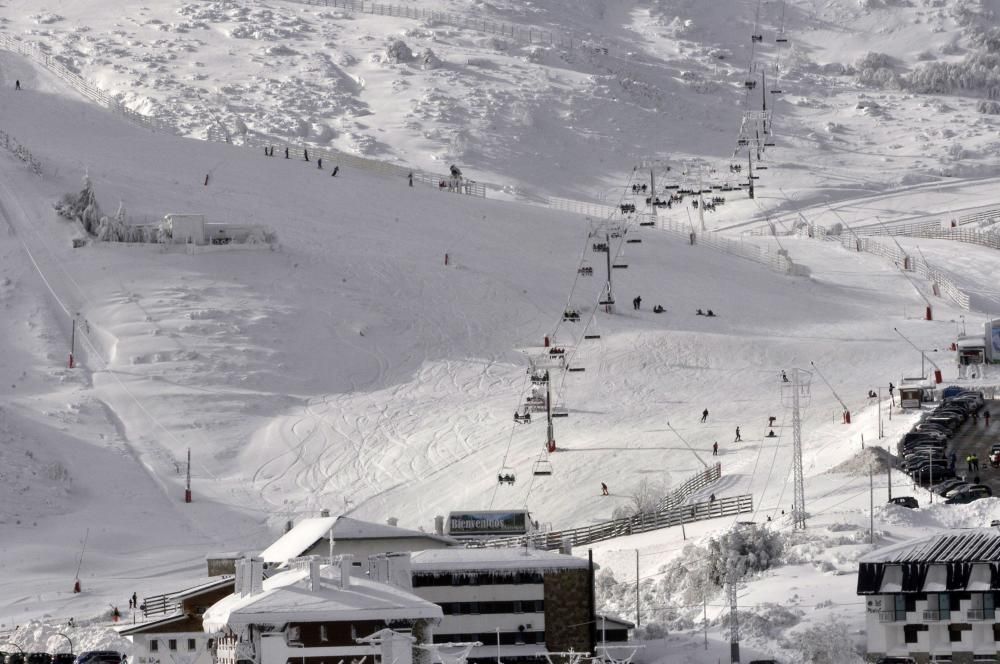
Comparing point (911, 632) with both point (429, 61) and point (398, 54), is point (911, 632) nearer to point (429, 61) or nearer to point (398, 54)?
point (429, 61)

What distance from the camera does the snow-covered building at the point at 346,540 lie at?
240ft

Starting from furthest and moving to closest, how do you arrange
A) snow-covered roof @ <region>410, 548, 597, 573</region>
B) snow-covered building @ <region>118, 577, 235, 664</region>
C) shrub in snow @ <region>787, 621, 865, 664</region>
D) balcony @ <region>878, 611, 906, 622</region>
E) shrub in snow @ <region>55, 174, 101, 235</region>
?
shrub in snow @ <region>55, 174, 101, 235</region>
snow-covered roof @ <region>410, 548, 597, 573</region>
snow-covered building @ <region>118, 577, 235, 664</region>
shrub in snow @ <region>787, 621, 865, 664</region>
balcony @ <region>878, 611, 906, 622</region>

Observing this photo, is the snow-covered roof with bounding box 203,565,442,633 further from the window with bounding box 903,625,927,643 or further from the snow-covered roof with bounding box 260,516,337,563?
the snow-covered roof with bounding box 260,516,337,563

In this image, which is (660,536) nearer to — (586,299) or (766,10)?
(586,299)

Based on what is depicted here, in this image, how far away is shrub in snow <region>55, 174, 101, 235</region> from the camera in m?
118

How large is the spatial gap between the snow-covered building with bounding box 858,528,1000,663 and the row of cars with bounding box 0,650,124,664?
16910 mm

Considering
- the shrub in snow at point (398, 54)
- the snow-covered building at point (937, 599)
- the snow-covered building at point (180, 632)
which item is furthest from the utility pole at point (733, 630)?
the shrub in snow at point (398, 54)

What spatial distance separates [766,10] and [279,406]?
9693cm

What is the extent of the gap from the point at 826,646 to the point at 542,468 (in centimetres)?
2664

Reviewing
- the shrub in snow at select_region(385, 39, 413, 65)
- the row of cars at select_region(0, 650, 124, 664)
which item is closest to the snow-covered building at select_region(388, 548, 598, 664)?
the row of cars at select_region(0, 650, 124, 664)

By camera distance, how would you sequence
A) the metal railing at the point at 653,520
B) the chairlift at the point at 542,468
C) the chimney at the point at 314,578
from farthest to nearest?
the chairlift at the point at 542,468 → the metal railing at the point at 653,520 → the chimney at the point at 314,578

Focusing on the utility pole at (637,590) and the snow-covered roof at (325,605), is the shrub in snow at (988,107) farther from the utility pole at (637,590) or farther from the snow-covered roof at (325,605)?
the snow-covered roof at (325,605)

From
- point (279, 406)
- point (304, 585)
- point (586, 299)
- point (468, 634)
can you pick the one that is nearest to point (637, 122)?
point (586, 299)

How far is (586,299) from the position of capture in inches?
4488
